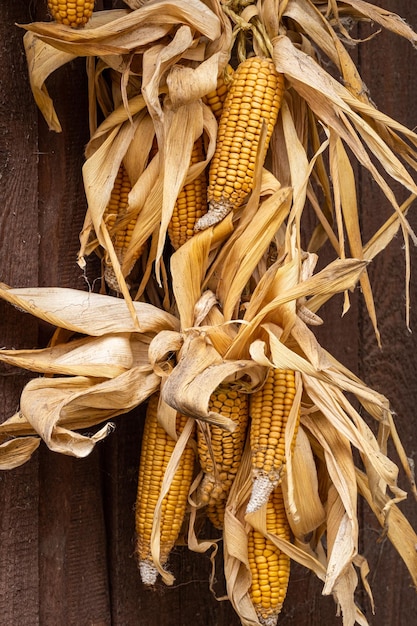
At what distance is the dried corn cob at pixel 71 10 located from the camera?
0.86 meters

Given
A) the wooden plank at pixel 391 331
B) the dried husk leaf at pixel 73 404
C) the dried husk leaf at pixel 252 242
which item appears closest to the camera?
the dried husk leaf at pixel 73 404

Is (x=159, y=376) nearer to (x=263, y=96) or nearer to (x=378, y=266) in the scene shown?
(x=263, y=96)

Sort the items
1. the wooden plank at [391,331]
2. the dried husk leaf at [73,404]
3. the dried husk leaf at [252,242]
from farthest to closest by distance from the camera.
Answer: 1. the wooden plank at [391,331]
2. the dried husk leaf at [252,242]
3. the dried husk leaf at [73,404]

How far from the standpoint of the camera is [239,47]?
1011 mm

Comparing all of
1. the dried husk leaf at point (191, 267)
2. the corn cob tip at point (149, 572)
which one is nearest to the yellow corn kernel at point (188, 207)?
the dried husk leaf at point (191, 267)

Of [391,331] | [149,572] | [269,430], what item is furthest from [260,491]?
[391,331]

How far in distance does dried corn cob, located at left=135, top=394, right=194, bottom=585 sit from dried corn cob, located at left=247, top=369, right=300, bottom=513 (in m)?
0.08

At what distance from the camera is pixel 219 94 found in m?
0.98

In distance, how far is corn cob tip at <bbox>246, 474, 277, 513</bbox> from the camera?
0.93 m

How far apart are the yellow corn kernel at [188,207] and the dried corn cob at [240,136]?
29 mm

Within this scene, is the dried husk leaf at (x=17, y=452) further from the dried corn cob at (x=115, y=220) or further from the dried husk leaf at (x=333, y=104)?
the dried husk leaf at (x=333, y=104)

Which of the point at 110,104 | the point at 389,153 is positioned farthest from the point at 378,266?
the point at 110,104

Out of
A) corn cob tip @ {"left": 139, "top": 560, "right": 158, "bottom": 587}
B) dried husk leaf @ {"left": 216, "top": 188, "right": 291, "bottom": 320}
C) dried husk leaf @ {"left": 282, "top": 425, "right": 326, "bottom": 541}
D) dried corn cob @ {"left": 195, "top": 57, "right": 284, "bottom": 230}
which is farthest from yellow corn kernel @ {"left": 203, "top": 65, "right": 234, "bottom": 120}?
corn cob tip @ {"left": 139, "top": 560, "right": 158, "bottom": 587}

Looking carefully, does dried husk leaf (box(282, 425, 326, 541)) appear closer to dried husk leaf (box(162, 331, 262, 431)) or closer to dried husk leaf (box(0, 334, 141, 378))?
dried husk leaf (box(162, 331, 262, 431))
